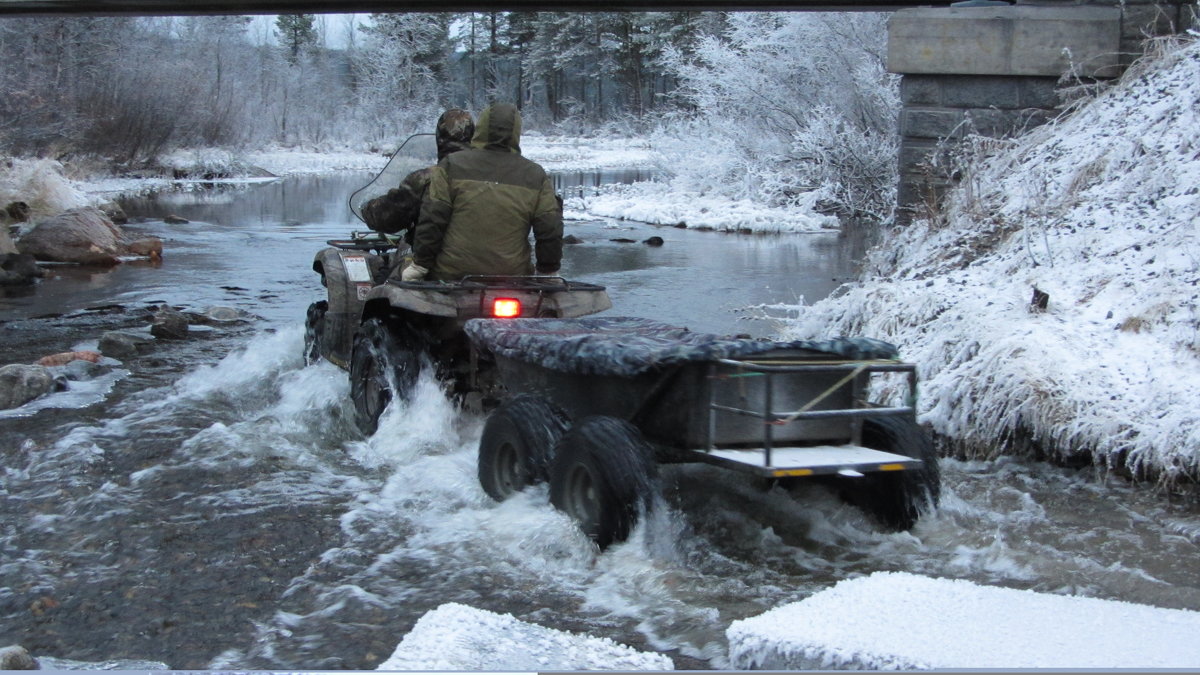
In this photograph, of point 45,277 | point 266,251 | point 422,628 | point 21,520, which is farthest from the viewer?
point 266,251

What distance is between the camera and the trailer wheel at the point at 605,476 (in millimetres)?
4902

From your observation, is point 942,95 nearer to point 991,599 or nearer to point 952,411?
point 952,411

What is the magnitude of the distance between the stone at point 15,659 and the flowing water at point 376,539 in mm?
277

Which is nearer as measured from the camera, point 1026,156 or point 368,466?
point 368,466

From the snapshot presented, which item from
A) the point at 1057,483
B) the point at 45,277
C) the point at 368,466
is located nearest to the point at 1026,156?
the point at 1057,483

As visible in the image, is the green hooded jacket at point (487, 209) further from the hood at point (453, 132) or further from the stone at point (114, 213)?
the stone at point (114, 213)

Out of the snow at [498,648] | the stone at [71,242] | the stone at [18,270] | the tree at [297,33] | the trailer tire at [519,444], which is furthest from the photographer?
the tree at [297,33]

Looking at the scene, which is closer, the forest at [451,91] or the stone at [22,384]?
the stone at [22,384]

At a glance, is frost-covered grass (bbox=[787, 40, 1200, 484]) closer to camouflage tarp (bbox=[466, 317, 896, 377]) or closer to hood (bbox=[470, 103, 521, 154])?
camouflage tarp (bbox=[466, 317, 896, 377])

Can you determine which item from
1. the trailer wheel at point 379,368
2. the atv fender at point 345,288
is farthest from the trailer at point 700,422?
A: the atv fender at point 345,288

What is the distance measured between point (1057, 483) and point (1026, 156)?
473 cm

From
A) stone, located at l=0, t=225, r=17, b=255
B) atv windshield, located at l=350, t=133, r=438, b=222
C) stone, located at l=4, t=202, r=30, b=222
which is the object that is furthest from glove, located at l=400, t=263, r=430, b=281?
stone, located at l=4, t=202, r=30, b=222

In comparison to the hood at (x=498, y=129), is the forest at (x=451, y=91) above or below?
above

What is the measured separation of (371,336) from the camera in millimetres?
7441
